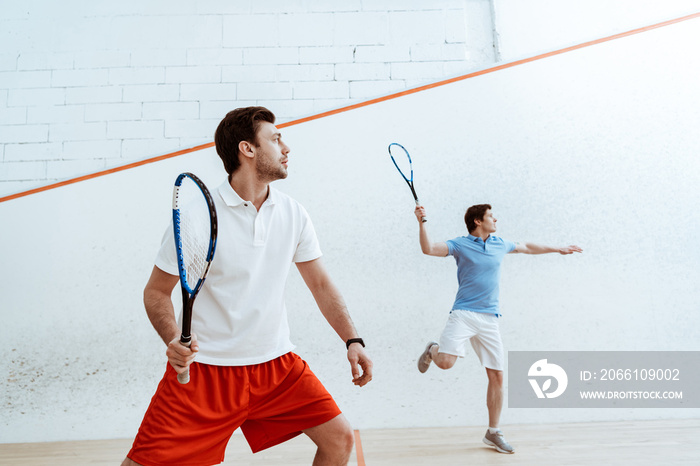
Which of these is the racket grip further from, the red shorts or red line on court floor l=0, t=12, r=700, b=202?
red line on court floor l=0, t=12, r=700, b=202

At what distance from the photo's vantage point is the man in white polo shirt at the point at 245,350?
1156mm

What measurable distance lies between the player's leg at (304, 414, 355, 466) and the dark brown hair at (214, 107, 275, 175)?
60 cm

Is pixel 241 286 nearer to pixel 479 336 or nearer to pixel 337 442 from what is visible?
pixel 337 442

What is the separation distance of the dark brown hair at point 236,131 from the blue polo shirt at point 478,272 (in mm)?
1477

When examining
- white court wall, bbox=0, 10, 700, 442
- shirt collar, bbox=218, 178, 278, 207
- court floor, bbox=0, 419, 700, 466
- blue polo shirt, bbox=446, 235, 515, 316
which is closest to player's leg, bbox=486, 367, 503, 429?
court floor, bbox=0, 419, 700, 466

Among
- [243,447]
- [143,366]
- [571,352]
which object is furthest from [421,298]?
[143,366]

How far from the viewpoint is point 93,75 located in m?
3.24

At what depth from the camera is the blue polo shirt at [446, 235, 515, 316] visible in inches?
101

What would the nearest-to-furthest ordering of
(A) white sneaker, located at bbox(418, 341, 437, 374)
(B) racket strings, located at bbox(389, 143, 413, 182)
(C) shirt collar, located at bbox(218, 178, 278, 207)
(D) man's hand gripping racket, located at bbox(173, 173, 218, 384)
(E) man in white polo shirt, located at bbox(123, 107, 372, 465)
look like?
(D) man's hand gripping racket, located at bbox(173, 173, 218, 384), (E) man in white polo shirt, located at bbox(123, 107, 372, 465), (C) shirt collar, located at bbox(218, 178, 278, 207), (A) white sneaker, located at bbox(418, 341, 437, 374), (B) racket strings, located at bbox(389, 143, 413, 182)

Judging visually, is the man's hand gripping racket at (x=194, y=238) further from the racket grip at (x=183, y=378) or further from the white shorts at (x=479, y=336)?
the white shorts at (x=479, y=336)

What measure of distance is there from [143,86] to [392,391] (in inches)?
82.6

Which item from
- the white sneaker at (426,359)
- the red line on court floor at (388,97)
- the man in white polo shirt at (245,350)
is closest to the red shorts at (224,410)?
the man in white polo shirt at (245,350)

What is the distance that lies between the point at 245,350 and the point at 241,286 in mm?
133

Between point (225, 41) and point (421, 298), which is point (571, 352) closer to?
point (421, 298)
